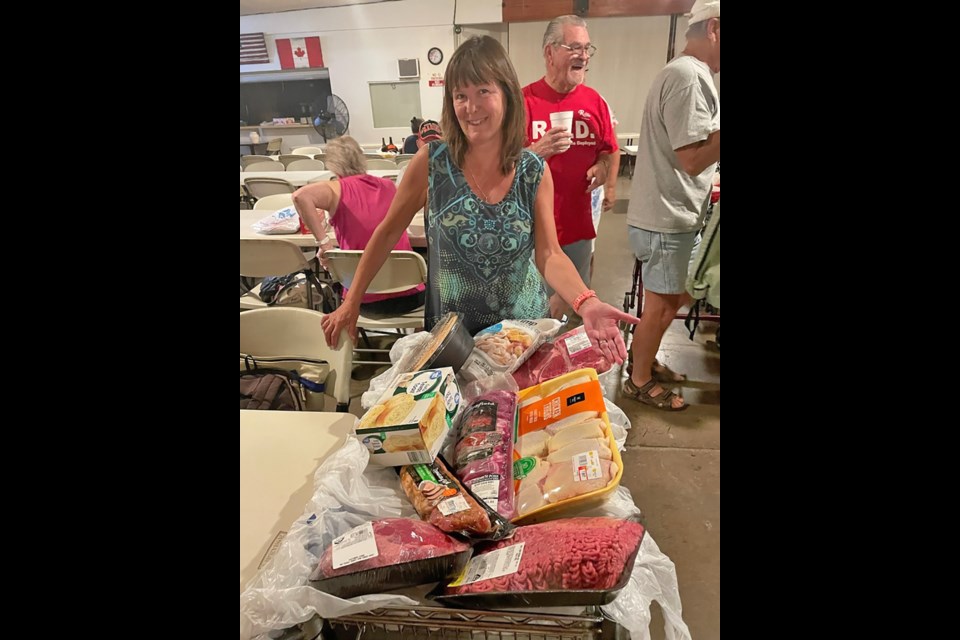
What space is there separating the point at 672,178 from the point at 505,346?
0.87 meters

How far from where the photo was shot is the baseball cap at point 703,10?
39.9 inches

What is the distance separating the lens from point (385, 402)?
2.46 ft

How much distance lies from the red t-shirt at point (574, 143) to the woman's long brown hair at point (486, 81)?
28 centimetres

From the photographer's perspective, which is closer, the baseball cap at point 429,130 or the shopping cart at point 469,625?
the shopping cart at point 469,625

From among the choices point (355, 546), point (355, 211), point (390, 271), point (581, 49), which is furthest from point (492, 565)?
point (355, 211)

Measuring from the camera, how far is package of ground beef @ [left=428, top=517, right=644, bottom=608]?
1.61ft

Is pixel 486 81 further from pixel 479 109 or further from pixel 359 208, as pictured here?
pixel 359 208

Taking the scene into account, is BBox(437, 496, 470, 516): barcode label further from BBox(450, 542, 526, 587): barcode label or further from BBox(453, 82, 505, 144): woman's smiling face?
BBox(453, 82, 505, 144): woman's smiling face

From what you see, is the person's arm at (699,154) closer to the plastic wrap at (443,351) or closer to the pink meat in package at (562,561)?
the plastic wrap at (443,351)

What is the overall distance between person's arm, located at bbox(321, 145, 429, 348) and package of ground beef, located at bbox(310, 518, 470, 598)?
25.7 inches

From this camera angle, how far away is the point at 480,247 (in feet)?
3.71

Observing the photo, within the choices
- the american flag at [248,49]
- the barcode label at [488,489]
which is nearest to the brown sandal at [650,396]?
the barcode label at [488,489]
